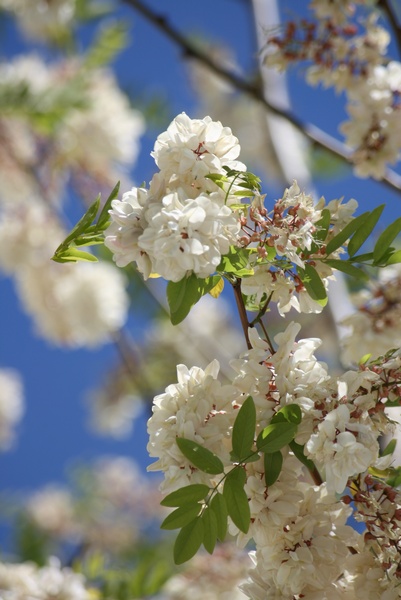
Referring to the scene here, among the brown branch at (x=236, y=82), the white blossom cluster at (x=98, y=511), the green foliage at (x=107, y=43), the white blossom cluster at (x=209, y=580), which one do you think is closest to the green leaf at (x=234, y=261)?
the white blossom cluster at (x=209, y=580)

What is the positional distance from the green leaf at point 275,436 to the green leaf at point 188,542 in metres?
0.07

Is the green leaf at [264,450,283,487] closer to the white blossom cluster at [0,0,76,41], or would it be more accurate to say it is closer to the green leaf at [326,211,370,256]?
the green leaf at [326,211,370,256]

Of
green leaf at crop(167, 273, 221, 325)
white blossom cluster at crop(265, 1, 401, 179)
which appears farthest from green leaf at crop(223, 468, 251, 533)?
white blossom cluster at crop(265, 1, 401, 179)

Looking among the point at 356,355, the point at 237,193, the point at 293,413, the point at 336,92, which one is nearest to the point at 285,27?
the point at 336,92

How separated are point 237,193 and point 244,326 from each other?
0.34 feet

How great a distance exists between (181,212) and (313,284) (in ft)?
0.41

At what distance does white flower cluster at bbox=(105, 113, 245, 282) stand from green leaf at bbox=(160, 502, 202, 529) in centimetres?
15

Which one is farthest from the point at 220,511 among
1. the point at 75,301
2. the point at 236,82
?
the point at 75,301

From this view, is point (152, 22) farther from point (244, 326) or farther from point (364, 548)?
point (364, 548)

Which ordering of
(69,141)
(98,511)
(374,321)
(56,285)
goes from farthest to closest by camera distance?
(98,511)
(69,141)
(56,285)
(374,321)

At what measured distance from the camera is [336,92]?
1.08m

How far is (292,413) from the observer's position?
1.61ft

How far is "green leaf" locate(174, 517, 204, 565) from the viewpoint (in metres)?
0.50

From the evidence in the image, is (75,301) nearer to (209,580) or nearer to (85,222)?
(209,580)
